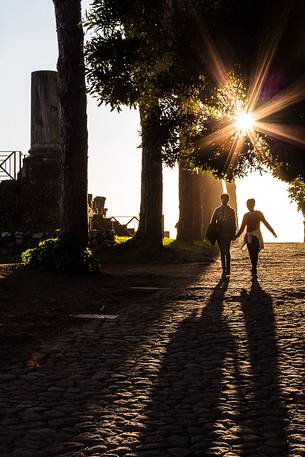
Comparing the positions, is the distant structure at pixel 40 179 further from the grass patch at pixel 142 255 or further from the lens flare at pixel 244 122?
the lens flare at pixel 244 122

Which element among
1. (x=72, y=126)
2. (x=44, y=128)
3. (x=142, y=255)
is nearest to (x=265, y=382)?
(x=72, y=126)

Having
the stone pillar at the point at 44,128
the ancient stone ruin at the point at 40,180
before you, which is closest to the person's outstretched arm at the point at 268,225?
the ancient stone ruin at the point at 40,180

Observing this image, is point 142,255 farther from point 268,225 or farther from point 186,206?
point 186,206

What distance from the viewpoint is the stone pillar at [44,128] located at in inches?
925

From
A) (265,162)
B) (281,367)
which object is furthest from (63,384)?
(265,162)

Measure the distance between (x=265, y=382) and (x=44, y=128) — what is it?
19.2 meters

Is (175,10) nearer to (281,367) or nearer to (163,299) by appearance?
(163,299)

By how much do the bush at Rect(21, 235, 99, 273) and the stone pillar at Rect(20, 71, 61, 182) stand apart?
9.58 m

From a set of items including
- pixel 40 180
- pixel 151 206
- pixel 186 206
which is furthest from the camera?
pixel 186 206

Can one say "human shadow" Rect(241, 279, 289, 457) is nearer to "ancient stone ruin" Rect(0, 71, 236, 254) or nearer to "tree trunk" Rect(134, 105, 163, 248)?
"tree trunk" Rect(134, 105, 163, 248)

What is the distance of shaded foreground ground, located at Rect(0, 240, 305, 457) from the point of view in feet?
13.5

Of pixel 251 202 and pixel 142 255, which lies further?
pixel 142 255

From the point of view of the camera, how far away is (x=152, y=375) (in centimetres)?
581

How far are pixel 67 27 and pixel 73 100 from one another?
1.70m
